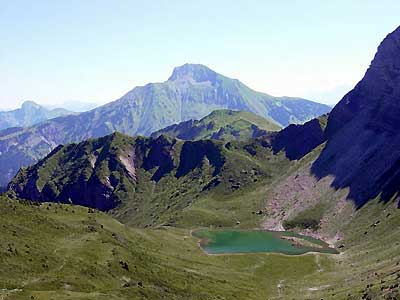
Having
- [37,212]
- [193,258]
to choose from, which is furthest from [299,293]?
[37,212]

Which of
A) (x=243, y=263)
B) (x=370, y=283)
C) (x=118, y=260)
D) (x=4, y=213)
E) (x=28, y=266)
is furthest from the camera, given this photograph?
(x=243, y=263)

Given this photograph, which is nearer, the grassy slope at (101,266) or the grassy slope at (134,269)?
the grassy slope at (101,266)

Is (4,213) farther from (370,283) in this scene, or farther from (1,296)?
(370,283)

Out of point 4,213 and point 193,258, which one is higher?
point 4,213

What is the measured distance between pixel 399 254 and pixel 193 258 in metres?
77.3

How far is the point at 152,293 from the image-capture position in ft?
416

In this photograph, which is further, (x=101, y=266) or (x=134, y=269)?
(x=134, y=269)

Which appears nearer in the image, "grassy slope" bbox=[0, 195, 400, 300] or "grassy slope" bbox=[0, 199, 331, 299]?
"grassy slope" bbox=[0, 199, 331, 299]

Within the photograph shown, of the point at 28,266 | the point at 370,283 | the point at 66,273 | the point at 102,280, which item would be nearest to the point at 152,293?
the point at 102,280

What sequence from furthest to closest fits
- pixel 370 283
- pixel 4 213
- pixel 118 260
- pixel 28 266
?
pixel 4 213 < pixel 118 260 < pixel 370 283 < pixel 28 266

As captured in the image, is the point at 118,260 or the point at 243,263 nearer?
the point at 118,260

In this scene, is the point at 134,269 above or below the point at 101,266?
below

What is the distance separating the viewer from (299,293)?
152 m

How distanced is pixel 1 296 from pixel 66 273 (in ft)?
88.9
